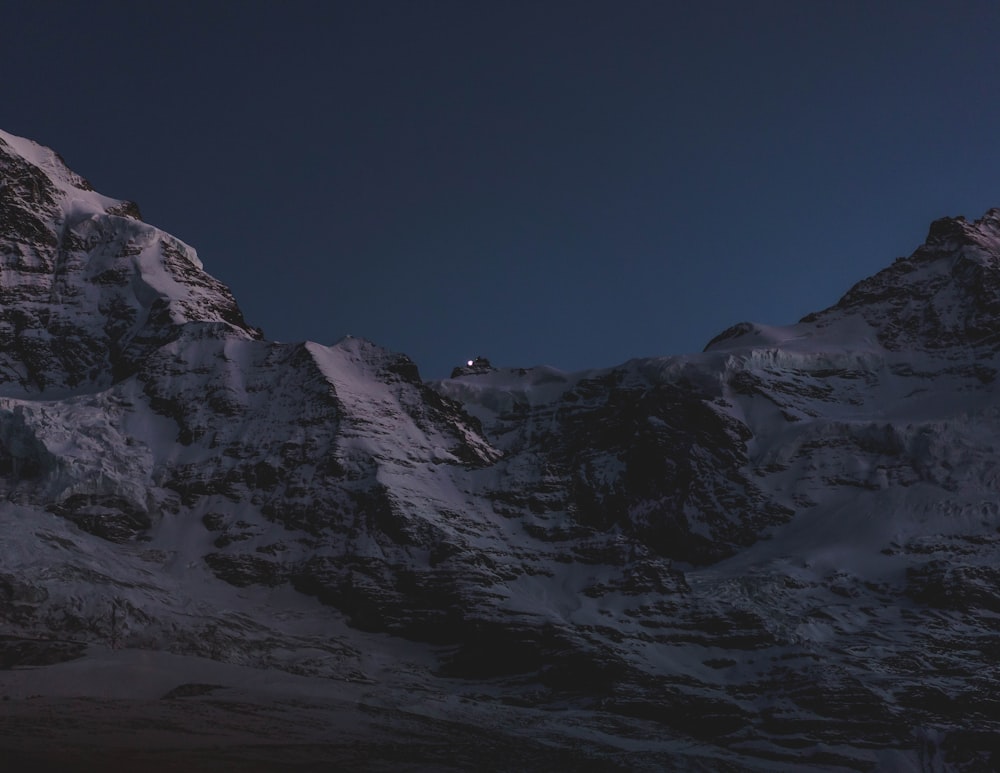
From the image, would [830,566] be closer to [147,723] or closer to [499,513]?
[499,513]

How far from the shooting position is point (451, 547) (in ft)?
456

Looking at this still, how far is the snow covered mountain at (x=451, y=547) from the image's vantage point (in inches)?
4161

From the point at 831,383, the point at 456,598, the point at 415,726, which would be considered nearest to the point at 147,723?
the point at 415,726

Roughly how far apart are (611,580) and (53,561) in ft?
201

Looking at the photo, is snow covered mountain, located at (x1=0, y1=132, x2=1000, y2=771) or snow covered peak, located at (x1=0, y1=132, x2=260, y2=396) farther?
snow covered peak, located at (x1=0, y1=132, x2=260, y2=396)

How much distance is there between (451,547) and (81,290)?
2963 inches

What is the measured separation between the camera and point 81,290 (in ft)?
580

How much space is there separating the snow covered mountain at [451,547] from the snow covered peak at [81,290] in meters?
0.51

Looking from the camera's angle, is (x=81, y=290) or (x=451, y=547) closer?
(x=451, y=547)

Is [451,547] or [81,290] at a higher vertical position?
[81,290]

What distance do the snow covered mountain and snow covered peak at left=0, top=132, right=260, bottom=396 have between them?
1.67 ft

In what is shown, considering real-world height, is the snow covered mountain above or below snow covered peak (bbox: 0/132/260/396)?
below

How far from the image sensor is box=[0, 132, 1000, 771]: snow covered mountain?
10569 centimetres

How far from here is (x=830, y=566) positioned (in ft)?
484
